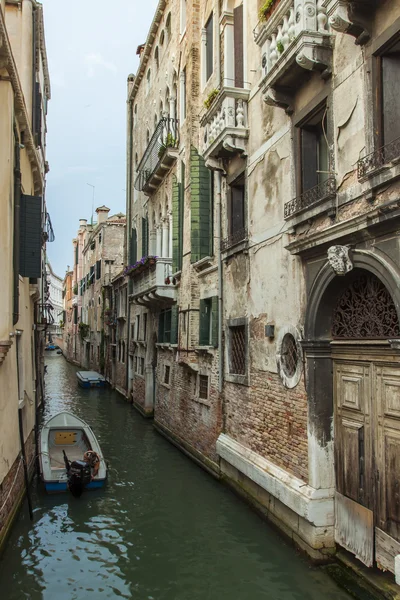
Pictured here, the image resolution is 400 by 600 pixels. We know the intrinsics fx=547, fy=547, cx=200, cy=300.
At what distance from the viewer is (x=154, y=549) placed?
296 inches

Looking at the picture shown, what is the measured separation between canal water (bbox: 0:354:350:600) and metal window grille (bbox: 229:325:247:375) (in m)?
2.18

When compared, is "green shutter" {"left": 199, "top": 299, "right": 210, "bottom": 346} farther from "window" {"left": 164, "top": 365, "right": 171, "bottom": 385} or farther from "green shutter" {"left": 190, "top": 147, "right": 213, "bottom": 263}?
"window" {"left": 164, "top": 365, "right": 171, "bottom": 385}

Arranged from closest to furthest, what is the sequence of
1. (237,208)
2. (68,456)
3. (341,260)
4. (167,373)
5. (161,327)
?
1. (341,260)
2. (237,208)
3. (68,456)
4. (167,373)
5. (161,327)

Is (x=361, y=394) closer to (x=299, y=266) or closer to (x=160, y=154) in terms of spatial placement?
(x=299, y=266)

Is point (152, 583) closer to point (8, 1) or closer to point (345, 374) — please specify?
point (345, 374)

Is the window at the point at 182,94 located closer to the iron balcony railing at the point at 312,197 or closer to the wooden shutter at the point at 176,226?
the wooden shutter at the point at 176,226

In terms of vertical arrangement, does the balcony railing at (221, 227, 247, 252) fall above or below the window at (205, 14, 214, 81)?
below

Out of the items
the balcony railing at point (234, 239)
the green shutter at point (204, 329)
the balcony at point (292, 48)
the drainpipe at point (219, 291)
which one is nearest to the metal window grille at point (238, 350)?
the drainpipe at point (219, 291)

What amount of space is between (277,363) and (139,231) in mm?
13667

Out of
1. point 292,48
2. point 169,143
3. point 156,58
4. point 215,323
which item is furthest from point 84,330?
point 292,48

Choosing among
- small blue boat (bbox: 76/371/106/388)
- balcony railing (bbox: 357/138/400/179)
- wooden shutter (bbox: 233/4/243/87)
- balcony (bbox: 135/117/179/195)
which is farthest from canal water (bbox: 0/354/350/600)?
small blue boat (bbox: 76/371/106/388)

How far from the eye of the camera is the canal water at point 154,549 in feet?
20.7

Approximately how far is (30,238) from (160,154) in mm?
6564

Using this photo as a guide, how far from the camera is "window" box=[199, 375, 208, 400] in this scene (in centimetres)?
1167
